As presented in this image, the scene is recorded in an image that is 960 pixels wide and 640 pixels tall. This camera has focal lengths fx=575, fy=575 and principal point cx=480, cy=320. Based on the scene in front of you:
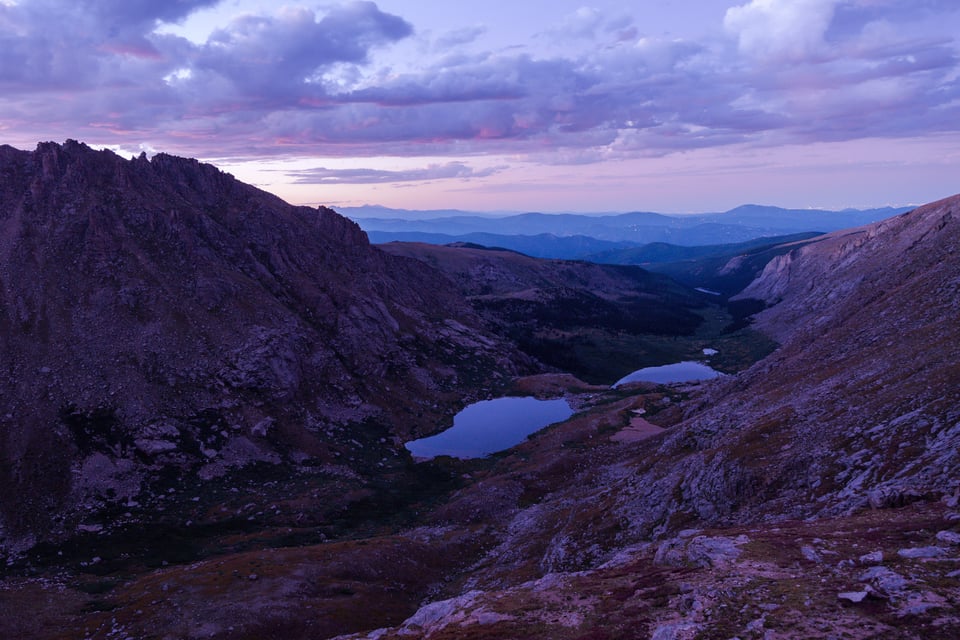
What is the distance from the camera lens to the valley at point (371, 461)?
2897 cm

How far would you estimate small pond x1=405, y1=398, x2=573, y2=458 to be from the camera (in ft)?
339

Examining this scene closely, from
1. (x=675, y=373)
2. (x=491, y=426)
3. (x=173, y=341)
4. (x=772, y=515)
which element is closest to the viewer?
(x=772, y=515)

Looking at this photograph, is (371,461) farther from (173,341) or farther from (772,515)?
(772,515)

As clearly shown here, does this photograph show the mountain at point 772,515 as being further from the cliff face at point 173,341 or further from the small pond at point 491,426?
the cliff face at point 173,341

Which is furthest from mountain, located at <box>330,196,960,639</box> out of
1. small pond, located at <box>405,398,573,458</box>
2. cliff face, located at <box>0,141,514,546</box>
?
cliff face, located at <box>0,141,514,546</box>

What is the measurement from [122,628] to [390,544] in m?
25.0

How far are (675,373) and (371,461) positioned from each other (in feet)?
372

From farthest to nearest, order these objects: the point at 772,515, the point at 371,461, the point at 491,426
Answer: the point at 491,426 < the point at 371,461 < the point at 772,515

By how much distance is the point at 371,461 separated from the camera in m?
95.2

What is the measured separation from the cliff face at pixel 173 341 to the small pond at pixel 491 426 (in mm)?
5231

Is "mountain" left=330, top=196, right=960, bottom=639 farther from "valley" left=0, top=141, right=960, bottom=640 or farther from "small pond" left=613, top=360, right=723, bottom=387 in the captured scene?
"small pond" left=613, top=360, right=723, bottom=387

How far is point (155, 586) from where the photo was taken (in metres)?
50.9

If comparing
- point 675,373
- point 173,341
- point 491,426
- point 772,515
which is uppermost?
point 173,341

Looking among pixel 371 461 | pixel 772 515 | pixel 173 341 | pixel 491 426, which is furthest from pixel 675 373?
pixel 772 515
